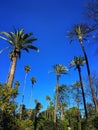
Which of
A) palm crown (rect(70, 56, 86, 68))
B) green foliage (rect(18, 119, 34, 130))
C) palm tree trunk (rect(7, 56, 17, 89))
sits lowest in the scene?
green foliage (rect(18, 119, 34, 130))

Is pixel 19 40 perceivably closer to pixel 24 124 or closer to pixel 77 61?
pixel 24 124

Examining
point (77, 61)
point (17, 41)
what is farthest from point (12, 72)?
point (77, 61)

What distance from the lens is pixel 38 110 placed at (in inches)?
2881

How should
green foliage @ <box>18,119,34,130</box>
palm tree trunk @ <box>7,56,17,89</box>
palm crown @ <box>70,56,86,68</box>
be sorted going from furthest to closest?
palm crown @ <box>70,56,86,68</box> → palm tree trunk @ <box>7,56,17,89</box> → green foliage @ <box>18,119,34,130</box>

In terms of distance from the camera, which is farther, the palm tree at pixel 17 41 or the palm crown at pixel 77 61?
the palm crown at pixel 77 61

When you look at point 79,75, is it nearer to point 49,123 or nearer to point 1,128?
point 49,123

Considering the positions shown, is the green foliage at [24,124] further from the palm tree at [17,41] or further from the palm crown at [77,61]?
the palm crown at [77,61]

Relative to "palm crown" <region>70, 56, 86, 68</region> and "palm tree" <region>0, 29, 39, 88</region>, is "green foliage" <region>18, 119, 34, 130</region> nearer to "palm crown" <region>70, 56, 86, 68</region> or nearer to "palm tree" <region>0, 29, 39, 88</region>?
"palm tree" <region>0, 29, 39, 88</region>

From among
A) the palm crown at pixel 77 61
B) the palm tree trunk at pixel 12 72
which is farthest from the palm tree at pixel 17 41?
the palm crown at pixel 77 61

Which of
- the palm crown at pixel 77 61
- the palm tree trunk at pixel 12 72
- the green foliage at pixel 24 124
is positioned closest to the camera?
the green foliage at pixel 24 124

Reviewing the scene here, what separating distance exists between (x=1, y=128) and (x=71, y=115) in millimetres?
48176

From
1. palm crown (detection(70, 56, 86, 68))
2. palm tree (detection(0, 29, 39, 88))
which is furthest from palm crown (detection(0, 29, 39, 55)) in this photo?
palm crown (detection(70, 56, 86, 68))

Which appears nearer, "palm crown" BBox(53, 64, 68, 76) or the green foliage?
the green foliage

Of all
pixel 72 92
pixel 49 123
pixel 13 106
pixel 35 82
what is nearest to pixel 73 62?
pixel 49 123
